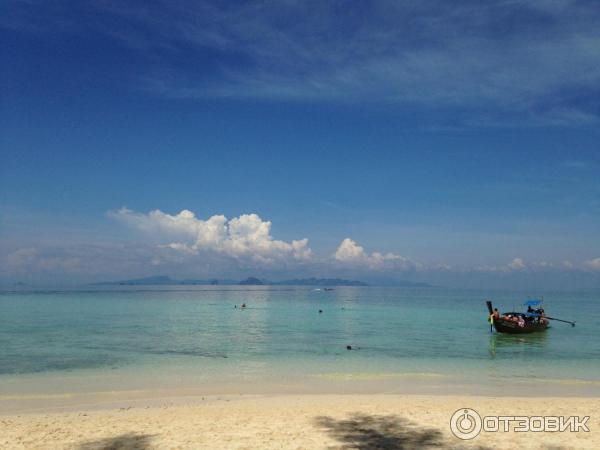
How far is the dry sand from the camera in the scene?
43.0 ft

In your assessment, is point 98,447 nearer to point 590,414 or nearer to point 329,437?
point 329,437

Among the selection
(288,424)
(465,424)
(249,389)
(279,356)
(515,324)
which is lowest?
(279,356)

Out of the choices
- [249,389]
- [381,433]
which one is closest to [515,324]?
[249,389]

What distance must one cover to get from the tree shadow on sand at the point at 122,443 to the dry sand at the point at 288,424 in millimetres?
28

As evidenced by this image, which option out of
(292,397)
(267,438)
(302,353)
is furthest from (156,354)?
(267,438)


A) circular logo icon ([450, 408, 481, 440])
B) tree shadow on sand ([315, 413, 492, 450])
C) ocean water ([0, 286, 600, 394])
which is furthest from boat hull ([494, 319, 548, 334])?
tree shadow on sand ([315, 413, 492, 450])

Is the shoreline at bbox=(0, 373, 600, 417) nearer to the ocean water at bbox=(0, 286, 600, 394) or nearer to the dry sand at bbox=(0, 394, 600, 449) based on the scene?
the ocean water at bbox=(0, 286, 600, 394)

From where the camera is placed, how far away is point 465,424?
48.8ft

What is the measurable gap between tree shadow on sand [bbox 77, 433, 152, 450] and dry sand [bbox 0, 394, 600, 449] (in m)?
0.03

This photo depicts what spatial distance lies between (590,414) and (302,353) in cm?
2159

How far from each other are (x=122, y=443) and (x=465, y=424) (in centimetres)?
1050

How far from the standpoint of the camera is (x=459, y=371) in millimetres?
27828

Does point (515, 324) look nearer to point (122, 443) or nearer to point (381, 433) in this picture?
point (381, 433)

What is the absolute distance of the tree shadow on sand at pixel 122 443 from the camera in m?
12.9
